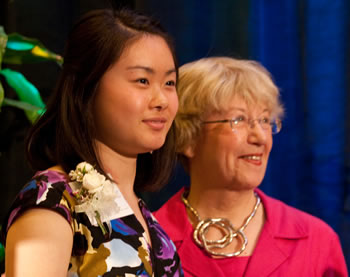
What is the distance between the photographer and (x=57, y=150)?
1.32m

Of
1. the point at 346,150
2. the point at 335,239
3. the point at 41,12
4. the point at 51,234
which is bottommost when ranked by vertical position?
the point at 335,239

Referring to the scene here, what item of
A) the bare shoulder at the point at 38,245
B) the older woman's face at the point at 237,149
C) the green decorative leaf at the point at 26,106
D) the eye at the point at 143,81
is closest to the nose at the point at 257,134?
the older woman's face at the point at 237,149

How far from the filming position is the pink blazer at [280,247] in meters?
1.80

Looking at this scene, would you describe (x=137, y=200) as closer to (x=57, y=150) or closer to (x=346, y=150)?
(x=57, y=150)

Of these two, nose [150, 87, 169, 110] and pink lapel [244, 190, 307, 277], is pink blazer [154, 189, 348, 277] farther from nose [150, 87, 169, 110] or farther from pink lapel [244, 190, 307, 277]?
nose [150, 87, 169, 110]

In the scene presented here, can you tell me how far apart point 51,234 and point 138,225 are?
0.27 metres

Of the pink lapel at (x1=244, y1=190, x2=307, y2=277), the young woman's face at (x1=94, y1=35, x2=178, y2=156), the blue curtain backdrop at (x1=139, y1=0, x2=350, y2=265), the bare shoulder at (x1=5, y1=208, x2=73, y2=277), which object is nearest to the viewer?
the bare shoulder at (x1=5, y1=208, x2=73, y2=277)

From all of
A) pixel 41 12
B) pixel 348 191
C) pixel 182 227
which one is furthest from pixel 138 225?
pixel 41 12

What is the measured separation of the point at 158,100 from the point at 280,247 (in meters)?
0.76

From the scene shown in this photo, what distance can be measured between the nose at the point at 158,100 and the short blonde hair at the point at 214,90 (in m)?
0.59

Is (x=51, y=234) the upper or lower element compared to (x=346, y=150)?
upper

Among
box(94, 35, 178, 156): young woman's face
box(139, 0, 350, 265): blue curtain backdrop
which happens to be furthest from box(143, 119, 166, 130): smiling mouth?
box(139, 0, 350, 265): blue curtain backdrop

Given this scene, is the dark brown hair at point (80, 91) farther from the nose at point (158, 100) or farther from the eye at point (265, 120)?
the eye at point (265, 120)

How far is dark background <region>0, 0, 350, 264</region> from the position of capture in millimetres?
2352
